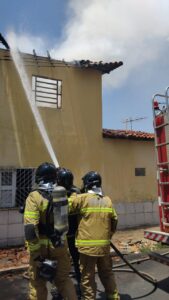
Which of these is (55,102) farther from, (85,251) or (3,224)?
(85,251)

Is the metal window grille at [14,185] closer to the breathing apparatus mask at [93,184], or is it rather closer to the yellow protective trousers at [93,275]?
the breathing apparatus mask at [93,184]

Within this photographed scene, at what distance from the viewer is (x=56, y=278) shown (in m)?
3.91

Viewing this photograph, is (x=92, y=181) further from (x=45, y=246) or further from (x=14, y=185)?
(x=14, y=185)

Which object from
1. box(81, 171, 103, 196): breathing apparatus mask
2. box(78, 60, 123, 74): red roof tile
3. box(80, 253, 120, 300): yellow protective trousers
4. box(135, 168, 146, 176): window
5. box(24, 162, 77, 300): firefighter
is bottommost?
box(80, 253, 120, 300): yellow protective trousers

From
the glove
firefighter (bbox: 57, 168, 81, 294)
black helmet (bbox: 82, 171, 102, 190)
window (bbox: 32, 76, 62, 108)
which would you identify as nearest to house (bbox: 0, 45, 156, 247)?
window (bbox: 32, 76, 62, 108)

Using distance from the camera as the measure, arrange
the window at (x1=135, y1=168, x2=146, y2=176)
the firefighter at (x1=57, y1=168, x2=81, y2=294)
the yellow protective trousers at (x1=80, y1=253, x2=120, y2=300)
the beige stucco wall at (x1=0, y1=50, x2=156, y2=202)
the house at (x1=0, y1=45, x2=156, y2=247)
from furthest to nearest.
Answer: the window at (x1=135, y1=168, x2=146, y2=176)
the beige stucco wall at (x1=0, y1=50, x2=156, y2=202)
the house at (x1=0, y1=45, x2=156, y2=247)
the firefighter at (x1=57, y1=168, x2=81, y2=294)
the yellow protective trousers at (x1=80, y1=253, x2=120, y2=300)

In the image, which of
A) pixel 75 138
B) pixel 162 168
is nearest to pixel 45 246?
pixel 162 168

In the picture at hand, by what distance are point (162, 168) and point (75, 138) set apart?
14.5ft

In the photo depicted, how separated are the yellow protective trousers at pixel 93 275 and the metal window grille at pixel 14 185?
4330 mm

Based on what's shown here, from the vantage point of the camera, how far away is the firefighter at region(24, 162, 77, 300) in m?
3.72

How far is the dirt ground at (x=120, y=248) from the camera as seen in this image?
7016mm

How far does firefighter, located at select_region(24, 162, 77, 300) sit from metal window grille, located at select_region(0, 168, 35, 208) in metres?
4.60

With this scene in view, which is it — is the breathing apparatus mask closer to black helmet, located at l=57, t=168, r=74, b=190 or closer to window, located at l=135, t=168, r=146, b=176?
black helmet, located at l=57, t=168, r=74, b=190

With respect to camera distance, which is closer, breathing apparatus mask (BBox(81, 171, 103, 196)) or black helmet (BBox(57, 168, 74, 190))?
breathing apparatus mask (BBox(81, 171, 103, 196))
